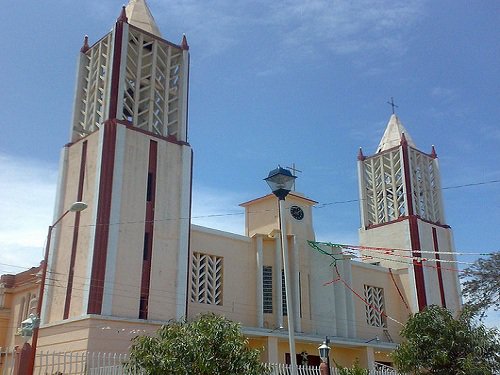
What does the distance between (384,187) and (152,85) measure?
55.9 feet

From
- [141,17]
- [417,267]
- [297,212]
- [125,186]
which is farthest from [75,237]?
[417,267]

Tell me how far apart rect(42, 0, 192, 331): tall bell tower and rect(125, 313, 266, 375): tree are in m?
7.37

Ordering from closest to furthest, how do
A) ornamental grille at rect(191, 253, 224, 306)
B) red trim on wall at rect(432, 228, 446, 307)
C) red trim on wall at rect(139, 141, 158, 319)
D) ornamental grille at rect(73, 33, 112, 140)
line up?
red trim on wall at rect(139, 141, 158, 319) → ornamental grille at rect(191, 253, 224, 306) → ornamental grille at rect(73, 33, 112, 140) → red trim on wall at rect(432, 228, 446, 307)

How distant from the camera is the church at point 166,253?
22984 mm

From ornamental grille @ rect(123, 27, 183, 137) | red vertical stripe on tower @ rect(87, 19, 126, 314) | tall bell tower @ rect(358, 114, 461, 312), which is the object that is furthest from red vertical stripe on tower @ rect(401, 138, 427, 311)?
red vertical stripe on tower @ rect(87, 19, 126, 314)

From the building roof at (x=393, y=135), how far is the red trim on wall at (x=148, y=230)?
1820 centimetres

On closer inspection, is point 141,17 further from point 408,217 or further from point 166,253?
point 408,217

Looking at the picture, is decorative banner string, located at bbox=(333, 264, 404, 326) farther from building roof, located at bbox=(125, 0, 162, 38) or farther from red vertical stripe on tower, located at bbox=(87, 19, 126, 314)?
building roof, located at bbox=(125, 0, 162, 38)

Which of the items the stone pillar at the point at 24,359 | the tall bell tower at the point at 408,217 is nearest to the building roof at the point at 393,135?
the tall bell tower at the point at 408,217

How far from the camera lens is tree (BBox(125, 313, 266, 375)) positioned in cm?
1434

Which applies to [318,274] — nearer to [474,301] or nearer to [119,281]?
[474,301]

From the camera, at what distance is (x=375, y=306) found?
33.8 meters

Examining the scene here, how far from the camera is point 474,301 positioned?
83.8ft

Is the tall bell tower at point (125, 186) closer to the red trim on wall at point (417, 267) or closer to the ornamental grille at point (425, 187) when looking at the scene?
the red trim on wall at point (417, 267)
